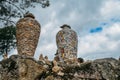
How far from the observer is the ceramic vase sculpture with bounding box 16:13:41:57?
845cm

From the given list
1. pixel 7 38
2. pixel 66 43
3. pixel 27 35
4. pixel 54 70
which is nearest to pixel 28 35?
pixel 27 35

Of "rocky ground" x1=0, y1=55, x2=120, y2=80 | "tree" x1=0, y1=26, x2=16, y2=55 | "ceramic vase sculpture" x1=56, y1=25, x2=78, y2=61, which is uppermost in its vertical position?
"tree" x1=0, y1=26, x2=16, y2=55

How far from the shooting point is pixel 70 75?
7246mm

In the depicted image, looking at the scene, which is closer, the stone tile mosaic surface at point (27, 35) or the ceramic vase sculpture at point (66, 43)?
the stone tile mosaic surface at point (27, 35)

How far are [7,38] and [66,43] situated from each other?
21.8 ft

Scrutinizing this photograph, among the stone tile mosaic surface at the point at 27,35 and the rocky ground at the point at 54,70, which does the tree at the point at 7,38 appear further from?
the rocky ground at the point at 54,70

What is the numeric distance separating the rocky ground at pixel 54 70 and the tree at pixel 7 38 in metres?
6.83

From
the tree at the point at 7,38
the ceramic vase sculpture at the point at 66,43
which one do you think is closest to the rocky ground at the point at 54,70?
the ceramic vase sculpture at the point at 66,43

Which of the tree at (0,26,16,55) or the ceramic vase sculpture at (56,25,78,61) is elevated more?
the tree at (0,26,16,55)

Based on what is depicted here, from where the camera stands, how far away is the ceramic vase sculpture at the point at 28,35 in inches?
333

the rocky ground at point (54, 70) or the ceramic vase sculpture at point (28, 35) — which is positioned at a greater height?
the ceramic vase sculpture at point (28, 35)

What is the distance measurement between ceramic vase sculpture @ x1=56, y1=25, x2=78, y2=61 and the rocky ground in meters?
1.00

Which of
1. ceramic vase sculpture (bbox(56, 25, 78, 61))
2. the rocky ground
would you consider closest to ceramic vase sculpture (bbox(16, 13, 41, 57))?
ceramic vase sculpture (bbox(56, 25, 78, 61))

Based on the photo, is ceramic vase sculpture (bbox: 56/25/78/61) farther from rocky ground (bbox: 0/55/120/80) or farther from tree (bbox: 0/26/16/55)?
tree (bbox: 0/26/16/55)
